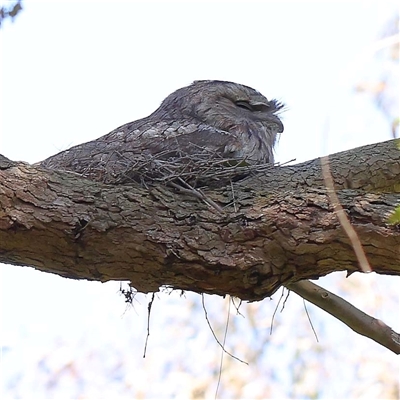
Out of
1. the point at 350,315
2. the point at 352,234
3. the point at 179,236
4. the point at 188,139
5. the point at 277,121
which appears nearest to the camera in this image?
the point at 352,234

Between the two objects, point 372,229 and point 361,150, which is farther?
point 361,150

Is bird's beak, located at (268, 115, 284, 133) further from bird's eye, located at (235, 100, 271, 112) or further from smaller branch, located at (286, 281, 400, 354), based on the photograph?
smaller branch, located at (286, 281, 400, 354)

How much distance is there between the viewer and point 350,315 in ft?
9.20

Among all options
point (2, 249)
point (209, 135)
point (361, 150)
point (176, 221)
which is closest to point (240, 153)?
point (209, 135)

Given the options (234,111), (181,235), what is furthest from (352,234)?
(234,111)

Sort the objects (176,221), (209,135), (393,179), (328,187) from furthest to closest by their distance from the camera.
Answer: (209,135) < (393,179) < (328,187) < (176,221)

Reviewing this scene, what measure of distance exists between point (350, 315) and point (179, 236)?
937 millimetres

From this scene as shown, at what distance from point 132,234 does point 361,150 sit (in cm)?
116

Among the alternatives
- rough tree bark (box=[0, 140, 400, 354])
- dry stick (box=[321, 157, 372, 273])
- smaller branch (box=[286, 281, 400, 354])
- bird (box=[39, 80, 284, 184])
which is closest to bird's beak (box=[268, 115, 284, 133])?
bird (box=[39, 80, 284, 184])

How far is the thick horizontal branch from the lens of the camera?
2209 mm

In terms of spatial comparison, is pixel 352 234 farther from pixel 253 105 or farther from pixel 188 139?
pixel 253 105

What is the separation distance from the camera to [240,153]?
134 inches

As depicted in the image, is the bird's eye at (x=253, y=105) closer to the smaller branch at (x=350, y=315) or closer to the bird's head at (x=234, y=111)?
the bird's head at (x=234, y=111)

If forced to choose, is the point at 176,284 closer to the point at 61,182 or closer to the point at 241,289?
the point at 241,289
